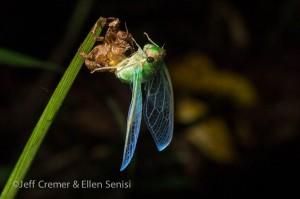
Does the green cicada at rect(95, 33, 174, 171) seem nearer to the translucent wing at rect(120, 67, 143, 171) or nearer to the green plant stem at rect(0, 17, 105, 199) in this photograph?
the translucent wing at rect(120, 67, 143, 171)

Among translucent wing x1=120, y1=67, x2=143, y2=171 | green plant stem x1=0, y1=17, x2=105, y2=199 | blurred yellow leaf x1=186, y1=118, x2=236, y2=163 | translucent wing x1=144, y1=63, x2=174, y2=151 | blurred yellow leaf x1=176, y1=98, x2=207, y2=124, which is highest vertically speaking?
green plant stem x1=0, y1=17, x2=105, y2=199

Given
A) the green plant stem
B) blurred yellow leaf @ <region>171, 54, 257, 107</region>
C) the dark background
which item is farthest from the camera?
blurred yellow leaf @ <region>171, 54, 257, 107</region>

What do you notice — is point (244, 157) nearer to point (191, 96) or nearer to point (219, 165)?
point (219, 165)

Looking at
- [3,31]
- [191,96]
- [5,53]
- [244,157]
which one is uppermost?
[5,53]

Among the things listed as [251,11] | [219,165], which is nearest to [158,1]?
[251,11]

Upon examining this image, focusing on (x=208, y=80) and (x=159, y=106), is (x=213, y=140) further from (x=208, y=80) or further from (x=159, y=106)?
(x=159, y=106)

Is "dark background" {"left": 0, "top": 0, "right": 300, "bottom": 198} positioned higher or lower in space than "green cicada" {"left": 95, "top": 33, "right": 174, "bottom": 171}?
lower

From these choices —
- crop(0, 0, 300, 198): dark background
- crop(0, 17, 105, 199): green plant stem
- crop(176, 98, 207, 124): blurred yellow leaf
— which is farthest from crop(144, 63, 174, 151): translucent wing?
crop(176, 98, 207, 124): blurred yellow leaf

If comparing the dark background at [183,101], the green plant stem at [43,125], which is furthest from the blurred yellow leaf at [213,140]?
the green plant stem at [43,125]
